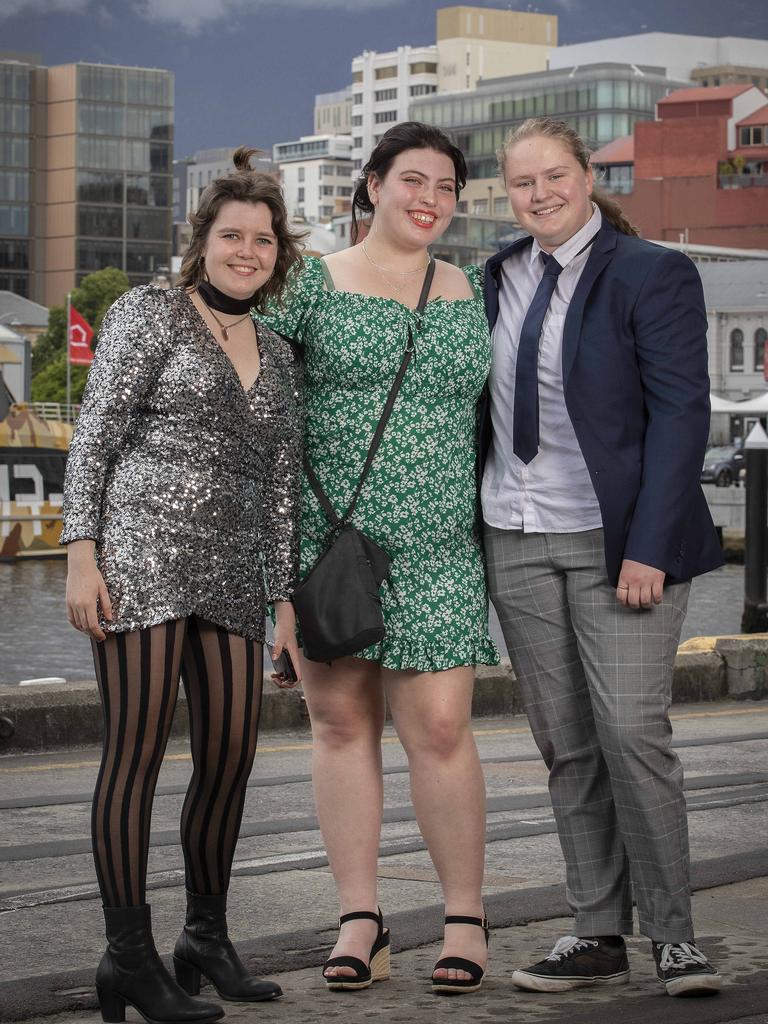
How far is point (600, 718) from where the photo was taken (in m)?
4.21

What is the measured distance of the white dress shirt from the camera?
14.0 feet

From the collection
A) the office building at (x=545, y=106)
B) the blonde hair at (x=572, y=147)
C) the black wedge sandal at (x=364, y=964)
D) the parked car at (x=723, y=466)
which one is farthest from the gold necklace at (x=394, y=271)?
the office building at (x=545, y=106)

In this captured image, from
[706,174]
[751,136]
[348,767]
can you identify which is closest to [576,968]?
[348,767]

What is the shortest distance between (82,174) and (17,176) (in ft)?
32.1

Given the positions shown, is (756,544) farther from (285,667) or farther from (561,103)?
(561,103)

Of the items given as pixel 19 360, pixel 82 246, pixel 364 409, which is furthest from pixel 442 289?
pixel 82 246

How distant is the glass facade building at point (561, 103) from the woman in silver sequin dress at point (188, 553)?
489 ft

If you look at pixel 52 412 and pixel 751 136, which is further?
pixel 751 136

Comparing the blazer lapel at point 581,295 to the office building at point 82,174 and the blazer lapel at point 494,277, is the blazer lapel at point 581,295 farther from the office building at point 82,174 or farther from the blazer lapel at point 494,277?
the office building at point 82,174

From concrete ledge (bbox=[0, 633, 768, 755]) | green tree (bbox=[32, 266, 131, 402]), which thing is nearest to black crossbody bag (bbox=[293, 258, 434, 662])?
concrete ledge (bbox=[0, 633, 768, 755])

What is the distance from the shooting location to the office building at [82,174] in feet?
506

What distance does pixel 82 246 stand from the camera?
154750 millimetres

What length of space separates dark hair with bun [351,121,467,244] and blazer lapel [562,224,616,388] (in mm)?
416

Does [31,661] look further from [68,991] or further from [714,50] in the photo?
[714,50]
